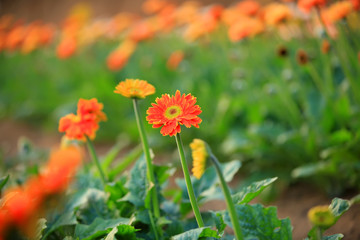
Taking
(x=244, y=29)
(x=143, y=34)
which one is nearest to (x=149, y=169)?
(x=244, y=29)

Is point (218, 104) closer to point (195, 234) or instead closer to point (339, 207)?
point (339, 207)

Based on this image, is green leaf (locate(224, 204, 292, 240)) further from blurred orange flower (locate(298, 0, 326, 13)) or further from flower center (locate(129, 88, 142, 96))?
blurred orange flower (locate(298, 0, 326, 13))

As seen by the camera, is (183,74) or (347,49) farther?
(183,74)

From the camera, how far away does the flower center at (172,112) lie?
1193 mm

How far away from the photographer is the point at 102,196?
1.73 m

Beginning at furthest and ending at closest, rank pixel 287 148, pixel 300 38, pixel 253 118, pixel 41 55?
pixel 41 55 < pixel 300 38 < pixel 253 118 < pixel 287 148

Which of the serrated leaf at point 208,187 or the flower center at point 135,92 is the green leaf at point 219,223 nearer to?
the serrated leaf at point 208,187

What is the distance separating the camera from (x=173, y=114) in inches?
47.2

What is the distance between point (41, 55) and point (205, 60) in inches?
129

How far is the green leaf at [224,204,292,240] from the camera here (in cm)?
142

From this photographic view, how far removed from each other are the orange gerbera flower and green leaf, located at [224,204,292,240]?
43 centimetres

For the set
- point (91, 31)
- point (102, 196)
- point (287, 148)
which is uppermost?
point (91, 31)

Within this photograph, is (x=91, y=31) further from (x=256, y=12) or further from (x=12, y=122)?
(x=256, y=12)

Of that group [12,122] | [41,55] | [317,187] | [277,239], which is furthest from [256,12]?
[41,55]
